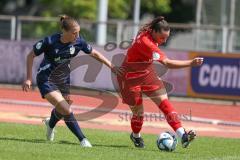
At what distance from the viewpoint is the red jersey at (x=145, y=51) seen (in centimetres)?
1206

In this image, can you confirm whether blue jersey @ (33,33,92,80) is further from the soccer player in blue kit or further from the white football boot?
the white football boot

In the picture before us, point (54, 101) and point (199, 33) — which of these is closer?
point (54, 101)

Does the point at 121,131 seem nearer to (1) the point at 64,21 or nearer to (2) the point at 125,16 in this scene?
(1) the point at 64,21

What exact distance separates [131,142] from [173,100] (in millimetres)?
10759

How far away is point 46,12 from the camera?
148ft

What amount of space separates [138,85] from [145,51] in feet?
2.09

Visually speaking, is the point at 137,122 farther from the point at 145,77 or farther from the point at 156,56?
the point at 156,56

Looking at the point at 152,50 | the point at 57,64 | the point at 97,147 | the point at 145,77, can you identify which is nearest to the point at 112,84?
the point at 145,77

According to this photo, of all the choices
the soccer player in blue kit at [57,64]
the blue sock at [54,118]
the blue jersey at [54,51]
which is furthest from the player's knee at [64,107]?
the blue jersey at [54,51]

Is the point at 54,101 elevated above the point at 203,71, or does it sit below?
above

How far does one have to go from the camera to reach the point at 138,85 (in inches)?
494

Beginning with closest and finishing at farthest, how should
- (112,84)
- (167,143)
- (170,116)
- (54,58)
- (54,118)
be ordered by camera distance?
(170,116) → (167,143) → (54,58) → (54,118) → (112,84)

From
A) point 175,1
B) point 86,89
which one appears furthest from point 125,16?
point 86,89

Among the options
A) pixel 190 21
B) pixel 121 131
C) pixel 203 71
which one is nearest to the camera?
pixel 121 131
